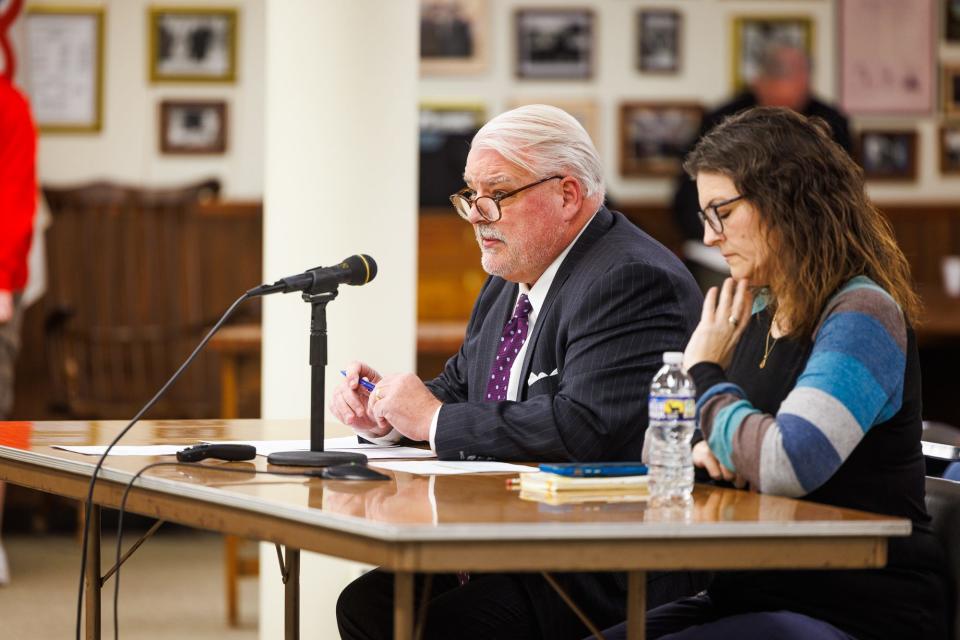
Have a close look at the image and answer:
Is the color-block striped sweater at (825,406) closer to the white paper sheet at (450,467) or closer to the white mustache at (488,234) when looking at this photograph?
the white paper sheet at (450,467)

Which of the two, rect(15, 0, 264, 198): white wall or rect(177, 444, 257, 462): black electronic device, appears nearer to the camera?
rect(177, 444, 257, 462): black electronic device

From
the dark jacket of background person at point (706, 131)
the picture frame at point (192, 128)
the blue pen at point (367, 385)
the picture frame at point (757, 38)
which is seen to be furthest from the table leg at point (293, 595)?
the picture frame at point (757, 38)

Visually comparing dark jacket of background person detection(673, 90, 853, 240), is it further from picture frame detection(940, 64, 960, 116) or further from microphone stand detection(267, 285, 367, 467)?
microphone stand detection(267, 285, 367, 467)

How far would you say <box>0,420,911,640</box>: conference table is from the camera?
1.70 m

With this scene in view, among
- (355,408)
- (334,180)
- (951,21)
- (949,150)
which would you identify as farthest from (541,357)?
(951,21)

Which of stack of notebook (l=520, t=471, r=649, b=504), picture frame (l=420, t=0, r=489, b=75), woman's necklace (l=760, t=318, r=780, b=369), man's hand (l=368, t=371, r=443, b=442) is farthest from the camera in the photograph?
picture frame (l=420, t=0, r=489, b=75)

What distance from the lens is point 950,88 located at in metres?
7.48

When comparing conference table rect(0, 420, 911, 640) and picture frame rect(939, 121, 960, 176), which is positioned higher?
picture frame rect(939, 121, 960, 176)

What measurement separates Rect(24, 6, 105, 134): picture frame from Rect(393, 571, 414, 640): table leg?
5585 mm

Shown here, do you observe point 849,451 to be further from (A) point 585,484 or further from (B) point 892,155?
(B) point 892,155

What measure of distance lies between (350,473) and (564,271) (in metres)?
0.80

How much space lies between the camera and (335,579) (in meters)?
3.81

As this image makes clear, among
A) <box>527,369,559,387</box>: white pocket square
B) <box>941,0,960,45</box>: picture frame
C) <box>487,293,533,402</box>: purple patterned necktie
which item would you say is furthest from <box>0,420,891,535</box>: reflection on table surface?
<box>941,0,960,45</box>: picture frame

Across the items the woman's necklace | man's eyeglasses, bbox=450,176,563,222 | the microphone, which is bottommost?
the woman's necklace
